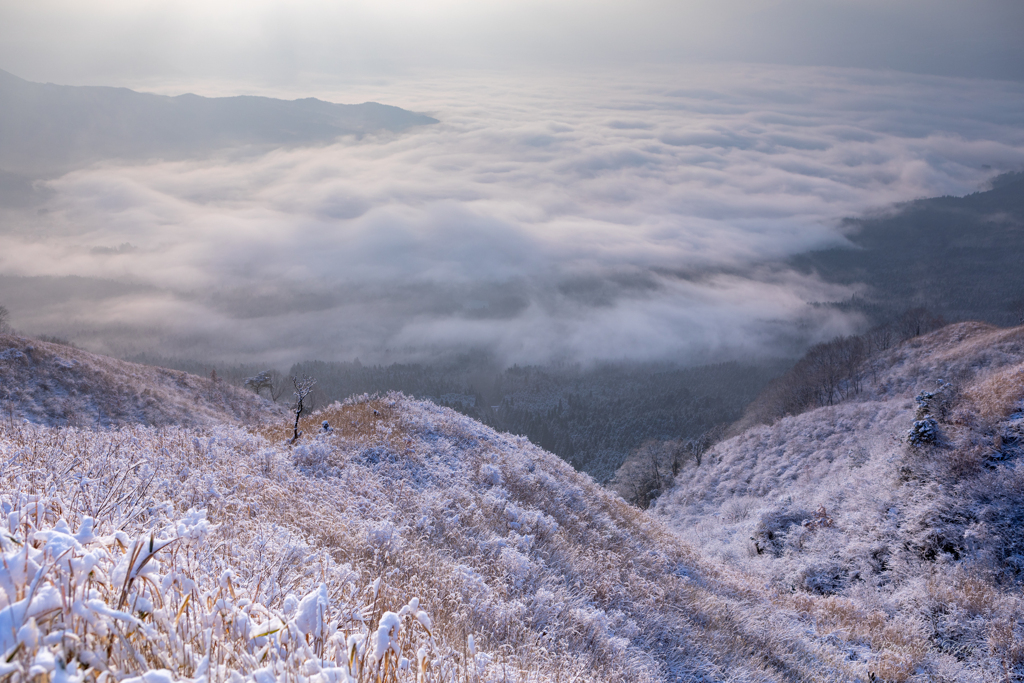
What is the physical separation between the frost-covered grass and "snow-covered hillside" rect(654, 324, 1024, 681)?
3.33m

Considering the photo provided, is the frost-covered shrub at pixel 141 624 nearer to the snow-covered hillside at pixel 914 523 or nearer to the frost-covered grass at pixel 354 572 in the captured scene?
the frost-covered grass at pixel 354 572

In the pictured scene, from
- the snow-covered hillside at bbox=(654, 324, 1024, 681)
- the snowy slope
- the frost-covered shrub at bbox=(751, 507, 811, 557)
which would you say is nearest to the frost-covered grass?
the snow-covered hillside at bbox=(654, 324, 1024, 681)

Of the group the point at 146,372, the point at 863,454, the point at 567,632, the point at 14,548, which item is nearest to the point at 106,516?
the point at 14,548

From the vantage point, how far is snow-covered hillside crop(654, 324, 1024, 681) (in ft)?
42.1

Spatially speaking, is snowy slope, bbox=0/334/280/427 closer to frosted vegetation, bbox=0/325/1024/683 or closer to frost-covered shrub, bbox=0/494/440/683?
frosted vegetation, bbox=0/325/1024/683

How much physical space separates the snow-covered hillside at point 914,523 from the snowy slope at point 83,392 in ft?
115

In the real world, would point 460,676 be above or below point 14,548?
below

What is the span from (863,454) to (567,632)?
30555 mm

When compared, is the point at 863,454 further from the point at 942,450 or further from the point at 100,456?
the point at 100,456

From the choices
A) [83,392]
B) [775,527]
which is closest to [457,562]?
[775,527]

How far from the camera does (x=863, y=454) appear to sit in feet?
97.5

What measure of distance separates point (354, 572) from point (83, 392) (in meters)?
36.6

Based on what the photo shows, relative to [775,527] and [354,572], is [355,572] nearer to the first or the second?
[354,572]

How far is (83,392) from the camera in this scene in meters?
31.4
